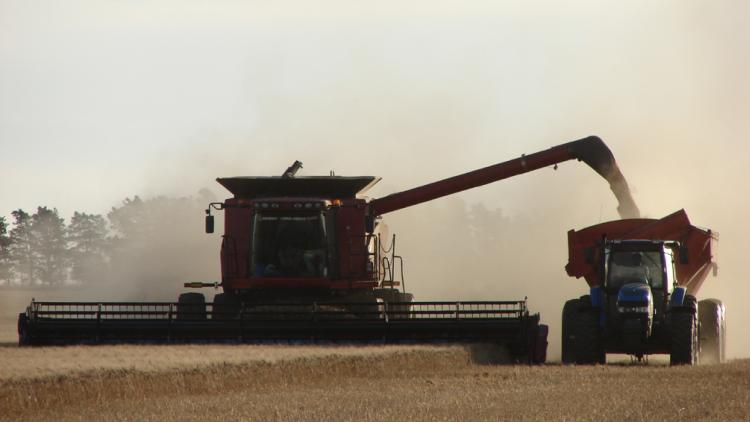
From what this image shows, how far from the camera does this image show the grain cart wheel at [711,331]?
77.3ft

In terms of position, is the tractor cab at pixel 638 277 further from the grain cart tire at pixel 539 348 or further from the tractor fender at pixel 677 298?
the grain cart tire at pixel 539 348

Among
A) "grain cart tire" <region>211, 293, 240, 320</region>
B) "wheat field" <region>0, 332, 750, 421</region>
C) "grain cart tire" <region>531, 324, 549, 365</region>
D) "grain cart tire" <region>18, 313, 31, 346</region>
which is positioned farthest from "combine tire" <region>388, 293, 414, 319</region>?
"grain cart tire" <region>18, 313, 31, 346</region>

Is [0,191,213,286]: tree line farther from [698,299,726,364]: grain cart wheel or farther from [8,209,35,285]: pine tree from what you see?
[698,299,726,364]: grain cart wheel

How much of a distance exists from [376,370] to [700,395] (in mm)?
5525

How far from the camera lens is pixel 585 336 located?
22.0 metres

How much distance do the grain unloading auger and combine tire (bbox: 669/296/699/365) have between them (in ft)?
6.41

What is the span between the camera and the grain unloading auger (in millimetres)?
22516

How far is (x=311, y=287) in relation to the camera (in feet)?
80.4

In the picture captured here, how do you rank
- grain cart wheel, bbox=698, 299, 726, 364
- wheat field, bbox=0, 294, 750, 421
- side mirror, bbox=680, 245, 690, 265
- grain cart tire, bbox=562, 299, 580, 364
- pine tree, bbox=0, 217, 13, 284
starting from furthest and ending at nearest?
1. pine tree, bbox=0, 217, 13, 284
2. grain cart wheel, bbox=698, 299, 726, 364
3. side mirror, bbox=680, 245, 690, 265
4. grain cart tire, bbox=562, 299, 580, 364
5. wheat field, bbox=0, 294, 750, 421

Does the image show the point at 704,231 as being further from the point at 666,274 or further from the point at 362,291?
the point at 362,291

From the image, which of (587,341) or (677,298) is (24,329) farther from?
(677,298)

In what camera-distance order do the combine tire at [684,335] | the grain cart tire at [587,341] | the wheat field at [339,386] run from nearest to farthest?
the wheat field at [339,386], the combine tire at [684,335], the grain cart tire at [587,341]

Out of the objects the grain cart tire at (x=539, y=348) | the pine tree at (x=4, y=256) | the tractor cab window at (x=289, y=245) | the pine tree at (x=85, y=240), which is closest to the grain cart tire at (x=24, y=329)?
the tractor cab window at (x=289, y=245)

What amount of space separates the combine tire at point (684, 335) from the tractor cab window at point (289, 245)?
19.4 ft
